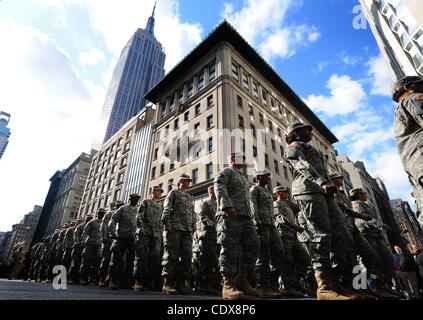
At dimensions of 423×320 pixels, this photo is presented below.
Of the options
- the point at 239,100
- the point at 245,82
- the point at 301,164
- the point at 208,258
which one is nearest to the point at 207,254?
the point at 208,258

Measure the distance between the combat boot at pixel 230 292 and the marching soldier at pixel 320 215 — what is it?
1024mm

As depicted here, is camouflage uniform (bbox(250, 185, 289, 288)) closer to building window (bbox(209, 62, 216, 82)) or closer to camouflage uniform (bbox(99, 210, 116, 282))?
camouflage uniform (bbox(99, 210, 116, 282))

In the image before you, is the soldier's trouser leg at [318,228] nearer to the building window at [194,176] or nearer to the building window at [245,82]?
the building window at [194,176]

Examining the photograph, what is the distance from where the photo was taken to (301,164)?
11.7 ft

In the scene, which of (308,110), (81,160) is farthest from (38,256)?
(81,160)

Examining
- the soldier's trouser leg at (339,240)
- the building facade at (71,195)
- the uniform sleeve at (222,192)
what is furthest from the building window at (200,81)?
the building facade at (71,195)

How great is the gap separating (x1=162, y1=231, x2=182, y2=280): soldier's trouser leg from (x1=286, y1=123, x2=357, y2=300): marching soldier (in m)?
2.93

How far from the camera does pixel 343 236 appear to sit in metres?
3.46

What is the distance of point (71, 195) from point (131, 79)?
10305 cm

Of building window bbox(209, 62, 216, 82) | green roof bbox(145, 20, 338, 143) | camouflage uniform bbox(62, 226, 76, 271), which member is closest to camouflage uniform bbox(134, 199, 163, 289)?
camouflage uniform bbox(62, 226, 76, 271)

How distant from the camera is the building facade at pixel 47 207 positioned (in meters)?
54.3

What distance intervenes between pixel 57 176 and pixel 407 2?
229ft

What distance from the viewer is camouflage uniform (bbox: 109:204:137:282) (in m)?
6.32
